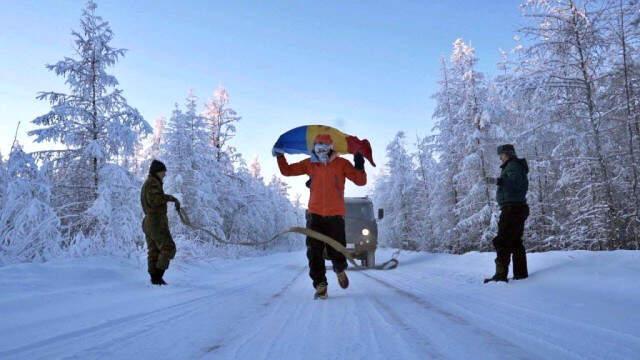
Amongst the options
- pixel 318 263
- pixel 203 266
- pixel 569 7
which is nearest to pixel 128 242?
pixel 203 266

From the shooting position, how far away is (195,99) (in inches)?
1137

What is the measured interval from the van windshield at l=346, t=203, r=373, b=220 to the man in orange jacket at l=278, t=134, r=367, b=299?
8.24 metres

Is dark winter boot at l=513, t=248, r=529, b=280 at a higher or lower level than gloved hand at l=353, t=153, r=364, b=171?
lower

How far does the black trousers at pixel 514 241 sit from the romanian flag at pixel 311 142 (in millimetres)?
2283

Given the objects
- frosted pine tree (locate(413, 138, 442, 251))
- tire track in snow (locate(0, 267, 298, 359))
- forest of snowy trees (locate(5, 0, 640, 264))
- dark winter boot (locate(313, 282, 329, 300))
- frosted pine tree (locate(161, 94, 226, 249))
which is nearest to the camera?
tire track in snow (locate(0, 267, 298, 359))

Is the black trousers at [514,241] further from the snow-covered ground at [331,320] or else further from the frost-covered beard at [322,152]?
the frost-covered beard at [322,152]

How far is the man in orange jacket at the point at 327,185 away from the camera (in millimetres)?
5539

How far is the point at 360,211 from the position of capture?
14.1 m

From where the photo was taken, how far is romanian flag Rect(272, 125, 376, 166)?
19.4 ft

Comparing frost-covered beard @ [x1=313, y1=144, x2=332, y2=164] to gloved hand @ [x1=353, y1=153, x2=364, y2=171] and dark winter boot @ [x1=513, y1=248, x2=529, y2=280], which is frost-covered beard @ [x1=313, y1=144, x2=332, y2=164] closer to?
gloved hand @ [x1=353, y1=153, x2=364, y2=171]

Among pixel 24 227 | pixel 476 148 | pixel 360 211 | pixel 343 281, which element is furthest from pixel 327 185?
pixel 476 148

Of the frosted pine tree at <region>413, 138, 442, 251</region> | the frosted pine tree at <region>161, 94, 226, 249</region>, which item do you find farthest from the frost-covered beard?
the frosted pine tree at <region>413, 138, 442, 251</region>

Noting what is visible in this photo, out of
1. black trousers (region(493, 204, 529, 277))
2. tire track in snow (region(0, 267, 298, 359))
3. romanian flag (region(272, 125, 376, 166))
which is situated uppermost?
romanian flag (region(272, 125, 376, 166))

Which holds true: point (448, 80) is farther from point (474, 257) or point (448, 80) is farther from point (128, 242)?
point (128, 242)
